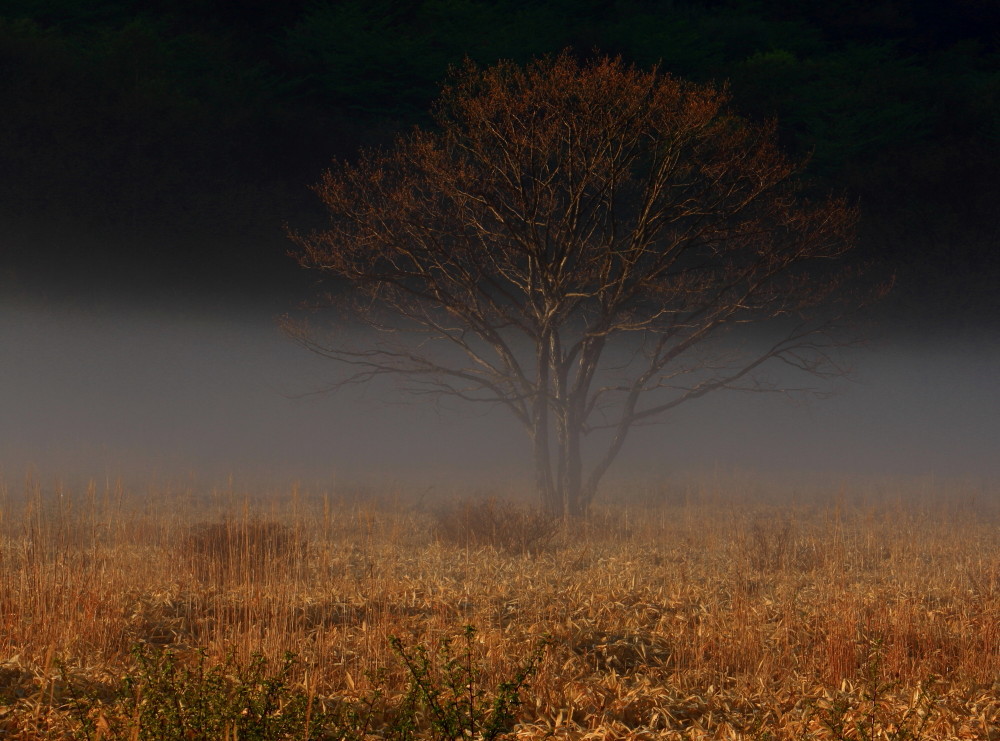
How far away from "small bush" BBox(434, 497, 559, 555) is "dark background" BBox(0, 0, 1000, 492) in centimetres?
1168

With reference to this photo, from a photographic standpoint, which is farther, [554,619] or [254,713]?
[554,619]

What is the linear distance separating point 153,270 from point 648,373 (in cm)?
1276

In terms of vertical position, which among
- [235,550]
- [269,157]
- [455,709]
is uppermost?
[269,157]

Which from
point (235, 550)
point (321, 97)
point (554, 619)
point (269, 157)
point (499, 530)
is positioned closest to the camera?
point (554, 619)

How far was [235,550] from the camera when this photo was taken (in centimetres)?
887

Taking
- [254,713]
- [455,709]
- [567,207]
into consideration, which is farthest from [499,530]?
[254,713]

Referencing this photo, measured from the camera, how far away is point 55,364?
22.2m

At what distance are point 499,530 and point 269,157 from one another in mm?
15659

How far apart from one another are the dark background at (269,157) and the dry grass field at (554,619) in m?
10.6

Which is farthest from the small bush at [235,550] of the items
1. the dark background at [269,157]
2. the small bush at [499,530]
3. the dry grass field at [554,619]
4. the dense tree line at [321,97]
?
the dense tree line at [321,97]

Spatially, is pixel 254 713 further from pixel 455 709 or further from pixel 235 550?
pixel 235 550

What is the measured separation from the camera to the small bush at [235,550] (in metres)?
8.32

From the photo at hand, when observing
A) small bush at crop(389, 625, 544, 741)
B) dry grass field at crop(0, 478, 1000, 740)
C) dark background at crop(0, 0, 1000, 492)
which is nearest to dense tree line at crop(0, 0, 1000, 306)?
dark background at crop(0, 0, 1000, 492)

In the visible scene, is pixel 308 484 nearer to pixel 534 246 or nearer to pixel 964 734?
pixel 534 246
